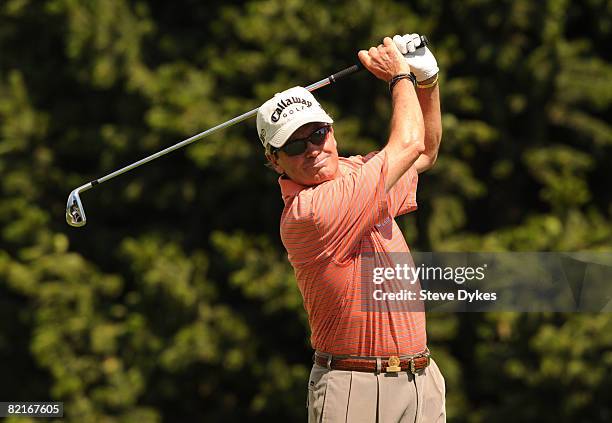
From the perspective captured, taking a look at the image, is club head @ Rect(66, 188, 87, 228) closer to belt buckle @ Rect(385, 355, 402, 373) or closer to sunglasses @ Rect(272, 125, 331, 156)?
sunglasses @ Rect(272, 125, 331, 156)

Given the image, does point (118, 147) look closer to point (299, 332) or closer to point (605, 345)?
point (299, 332)

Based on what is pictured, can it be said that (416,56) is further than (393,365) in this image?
Yes

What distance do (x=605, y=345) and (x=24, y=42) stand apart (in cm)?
470

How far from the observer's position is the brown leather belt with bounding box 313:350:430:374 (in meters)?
2.75

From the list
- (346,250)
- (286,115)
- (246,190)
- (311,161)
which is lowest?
(346,250)

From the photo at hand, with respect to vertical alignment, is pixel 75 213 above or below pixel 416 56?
below

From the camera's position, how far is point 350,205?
2646mm

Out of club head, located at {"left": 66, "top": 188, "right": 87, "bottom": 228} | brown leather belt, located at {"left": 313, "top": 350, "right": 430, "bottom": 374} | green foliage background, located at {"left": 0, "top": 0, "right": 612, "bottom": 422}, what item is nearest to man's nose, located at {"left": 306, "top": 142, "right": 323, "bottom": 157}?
brown leather belt, located at {"left": 313, "top": 350, "right": 430, "bottom": 374}

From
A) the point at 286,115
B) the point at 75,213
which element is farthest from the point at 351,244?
the point at 75,213

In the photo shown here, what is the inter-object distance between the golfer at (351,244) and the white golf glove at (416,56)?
0.11m

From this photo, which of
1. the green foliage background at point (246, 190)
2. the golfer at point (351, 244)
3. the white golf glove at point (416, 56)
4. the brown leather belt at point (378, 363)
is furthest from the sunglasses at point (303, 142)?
the green foliage background at point (246, 190)

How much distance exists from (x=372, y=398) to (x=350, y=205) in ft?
1.69

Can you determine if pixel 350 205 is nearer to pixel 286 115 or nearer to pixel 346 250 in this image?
pixel 346 250

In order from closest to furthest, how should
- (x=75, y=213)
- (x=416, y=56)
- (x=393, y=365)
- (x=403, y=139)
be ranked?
(x=403, y=139) < (x=393, y=365) < (x=416, y=56) < (x=75, y=213)
